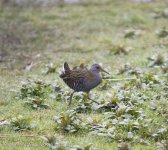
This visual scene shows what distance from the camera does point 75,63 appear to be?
1305 centimetres

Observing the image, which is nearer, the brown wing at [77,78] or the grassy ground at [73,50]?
the grassy ground at [73,50]

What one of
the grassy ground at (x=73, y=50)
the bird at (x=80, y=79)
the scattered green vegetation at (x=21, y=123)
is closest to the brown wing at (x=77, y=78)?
the bird at (x=80, y=79)

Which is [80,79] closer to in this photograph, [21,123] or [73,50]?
[21,123]

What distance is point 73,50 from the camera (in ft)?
47.4

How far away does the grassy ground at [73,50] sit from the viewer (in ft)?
26.3

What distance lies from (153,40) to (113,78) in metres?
4.20

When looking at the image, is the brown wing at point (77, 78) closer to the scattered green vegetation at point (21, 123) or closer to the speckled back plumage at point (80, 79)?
the speckled back plumage at point (80, 79)

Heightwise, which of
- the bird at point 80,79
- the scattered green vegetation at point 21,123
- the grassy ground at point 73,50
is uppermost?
the bird at point 80,79

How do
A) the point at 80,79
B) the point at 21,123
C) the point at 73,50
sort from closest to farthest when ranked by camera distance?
the point at 21,123 → the point at 80,79 → the point at 73,50

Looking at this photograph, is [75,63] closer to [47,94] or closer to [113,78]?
[113,78]

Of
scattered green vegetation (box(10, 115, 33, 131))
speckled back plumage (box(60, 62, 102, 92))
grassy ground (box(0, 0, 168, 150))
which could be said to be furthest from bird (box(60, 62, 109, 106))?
scattered green vegetation (box(10, 115, 33, 131))

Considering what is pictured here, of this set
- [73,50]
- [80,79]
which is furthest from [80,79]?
[73,50]

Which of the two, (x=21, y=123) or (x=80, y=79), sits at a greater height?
(x=80, y=79)

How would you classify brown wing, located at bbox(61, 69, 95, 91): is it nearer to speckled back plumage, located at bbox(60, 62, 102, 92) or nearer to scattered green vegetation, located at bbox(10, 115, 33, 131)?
speckled back plumage, located at bbox(60, 62, 102, 92)
